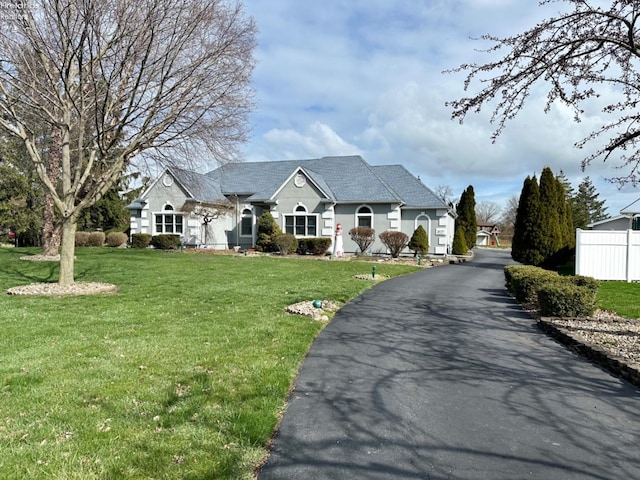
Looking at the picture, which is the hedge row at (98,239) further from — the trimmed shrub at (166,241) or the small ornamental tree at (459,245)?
the small ornamental tree at (459,245)

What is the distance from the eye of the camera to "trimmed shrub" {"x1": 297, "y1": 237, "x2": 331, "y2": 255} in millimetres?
26344

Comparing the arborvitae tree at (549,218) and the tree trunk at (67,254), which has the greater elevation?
the arborvitae tree at (549,218)

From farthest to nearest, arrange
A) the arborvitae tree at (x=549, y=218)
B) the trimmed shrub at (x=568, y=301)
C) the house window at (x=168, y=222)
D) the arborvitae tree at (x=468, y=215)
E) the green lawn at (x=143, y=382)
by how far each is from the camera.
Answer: the arborvitae tree at (x=468, y=215) → the house window at (x=168, y=222) → the arborvitae tree at (x=549, y=218) → the trimmed shrub at (x=568, y=301) → the green lawn at (x=143, y=382)

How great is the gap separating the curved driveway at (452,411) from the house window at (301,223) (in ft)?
68.0

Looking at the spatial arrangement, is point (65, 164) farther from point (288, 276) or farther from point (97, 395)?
point (97, 395)

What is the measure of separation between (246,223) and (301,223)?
5099 millimetres

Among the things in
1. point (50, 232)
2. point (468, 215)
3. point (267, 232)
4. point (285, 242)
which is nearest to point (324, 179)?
point (267, 232)

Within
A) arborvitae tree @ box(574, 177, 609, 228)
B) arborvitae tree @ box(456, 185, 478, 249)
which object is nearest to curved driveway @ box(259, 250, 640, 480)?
arborvitae tree @ box(456, 185, 478, 249)

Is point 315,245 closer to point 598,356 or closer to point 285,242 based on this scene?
point 285,242

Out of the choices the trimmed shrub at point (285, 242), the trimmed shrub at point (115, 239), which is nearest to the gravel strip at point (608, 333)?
the trimmed shrub at point (285, 242)

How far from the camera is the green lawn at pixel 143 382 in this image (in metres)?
3.19

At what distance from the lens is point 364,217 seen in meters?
28.1

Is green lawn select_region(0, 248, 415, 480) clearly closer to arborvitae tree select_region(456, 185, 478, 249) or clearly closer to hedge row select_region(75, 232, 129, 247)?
hedge row select_region(75, 232, 129, 247)

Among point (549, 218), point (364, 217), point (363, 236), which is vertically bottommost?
point (363, 236)
